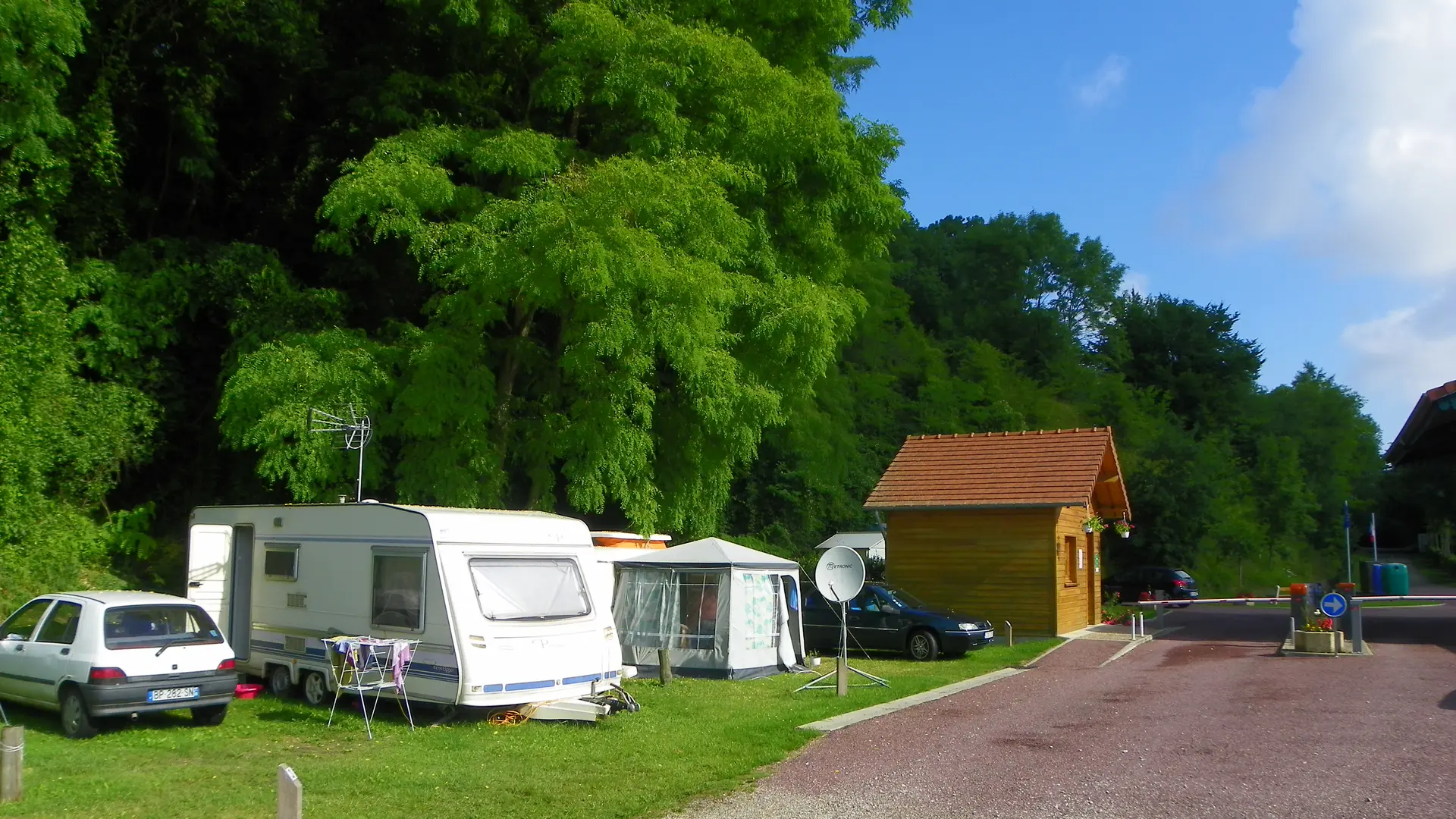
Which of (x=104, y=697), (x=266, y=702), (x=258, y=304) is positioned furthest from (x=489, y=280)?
(x=104, y=697)

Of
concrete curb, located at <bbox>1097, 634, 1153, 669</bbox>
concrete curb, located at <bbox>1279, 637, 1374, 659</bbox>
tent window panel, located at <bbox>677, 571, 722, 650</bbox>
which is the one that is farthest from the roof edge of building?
tent window panel, located at <bbox>677, 571, 722, 650</bbox>

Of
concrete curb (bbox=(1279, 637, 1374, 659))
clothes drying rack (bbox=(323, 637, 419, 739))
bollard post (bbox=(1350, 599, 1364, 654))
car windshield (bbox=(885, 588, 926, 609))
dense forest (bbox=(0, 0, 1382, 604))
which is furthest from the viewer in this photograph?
car windshield (bbox=(885, 588, 926, 609))

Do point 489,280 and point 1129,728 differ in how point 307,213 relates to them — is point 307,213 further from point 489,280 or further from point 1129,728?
point 1129,728

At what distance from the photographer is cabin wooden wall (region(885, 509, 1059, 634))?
73.0ft

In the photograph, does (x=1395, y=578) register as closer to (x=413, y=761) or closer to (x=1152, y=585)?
(x=1152, y=585)

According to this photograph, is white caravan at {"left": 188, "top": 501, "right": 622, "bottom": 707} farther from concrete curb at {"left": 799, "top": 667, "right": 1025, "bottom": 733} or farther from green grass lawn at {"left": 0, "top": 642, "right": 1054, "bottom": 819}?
concrete curb at {"left": 799, "top": 667, "right": 1025, "bottom": 733}

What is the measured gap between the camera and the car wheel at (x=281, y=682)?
46.1 ft

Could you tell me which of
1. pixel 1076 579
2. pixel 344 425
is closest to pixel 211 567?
pixel 344 425

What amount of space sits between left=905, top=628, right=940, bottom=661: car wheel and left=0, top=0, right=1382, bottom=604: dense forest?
414 cm

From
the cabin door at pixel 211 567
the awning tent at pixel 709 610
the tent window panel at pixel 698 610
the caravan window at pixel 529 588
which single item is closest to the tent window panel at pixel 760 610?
the awning tent at pixel 709 610

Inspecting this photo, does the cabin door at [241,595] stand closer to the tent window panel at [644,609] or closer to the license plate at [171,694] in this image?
the license plate at [171,694]

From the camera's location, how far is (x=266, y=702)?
13.7 metres

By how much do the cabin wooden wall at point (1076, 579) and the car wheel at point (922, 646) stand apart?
4098mm

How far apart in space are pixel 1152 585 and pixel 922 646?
18.9 meters
